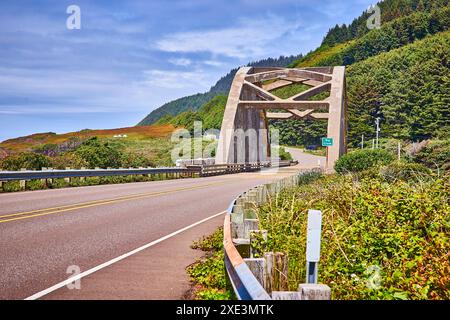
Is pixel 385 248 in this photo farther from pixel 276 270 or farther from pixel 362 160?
pixel 362 160

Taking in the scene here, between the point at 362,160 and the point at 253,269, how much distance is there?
2442 cm

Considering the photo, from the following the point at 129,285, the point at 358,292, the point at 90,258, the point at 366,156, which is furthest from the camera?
the point at 366,156

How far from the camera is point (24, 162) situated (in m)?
25.3

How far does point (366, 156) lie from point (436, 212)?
Answer: 20.2 meters

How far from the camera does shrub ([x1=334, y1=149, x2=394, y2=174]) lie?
26.1m

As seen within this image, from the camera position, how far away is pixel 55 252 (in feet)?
24.3

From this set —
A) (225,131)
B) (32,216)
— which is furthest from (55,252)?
(225,131)

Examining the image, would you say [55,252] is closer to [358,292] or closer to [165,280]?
[165,280]

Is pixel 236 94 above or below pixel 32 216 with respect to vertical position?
above

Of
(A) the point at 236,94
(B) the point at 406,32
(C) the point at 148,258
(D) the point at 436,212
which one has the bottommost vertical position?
(C) the point at 148,258

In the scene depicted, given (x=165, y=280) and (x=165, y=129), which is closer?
(x=165, y=280)

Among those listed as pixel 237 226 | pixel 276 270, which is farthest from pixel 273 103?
pixel 276 270

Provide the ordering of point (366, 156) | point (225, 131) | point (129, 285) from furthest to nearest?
point (225, 131) → point (366, 156) → point (129, 285)
